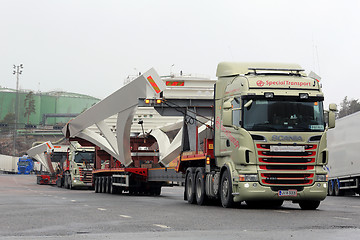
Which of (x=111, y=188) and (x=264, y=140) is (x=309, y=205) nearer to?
(x=264, y=140)

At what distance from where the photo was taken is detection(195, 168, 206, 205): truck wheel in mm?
21328

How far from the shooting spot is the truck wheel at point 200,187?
21.3 metres

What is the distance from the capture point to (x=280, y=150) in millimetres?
18250

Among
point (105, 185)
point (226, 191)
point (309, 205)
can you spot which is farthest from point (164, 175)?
point (309, 205)

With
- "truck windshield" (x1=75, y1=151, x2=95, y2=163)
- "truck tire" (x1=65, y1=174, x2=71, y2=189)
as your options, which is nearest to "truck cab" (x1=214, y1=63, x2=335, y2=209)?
"truck windshield" (x1=75, y1=151, x2=95, y2=163)

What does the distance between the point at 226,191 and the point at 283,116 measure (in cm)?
263

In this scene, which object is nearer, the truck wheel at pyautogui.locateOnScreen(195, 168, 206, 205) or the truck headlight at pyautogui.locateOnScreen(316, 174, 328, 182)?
the truck headlight at pyautogui.locateOnScreen(316, 174, 328, 182)

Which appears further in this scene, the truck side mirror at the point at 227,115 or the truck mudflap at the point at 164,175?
the truck mudflap at the point at 164,175

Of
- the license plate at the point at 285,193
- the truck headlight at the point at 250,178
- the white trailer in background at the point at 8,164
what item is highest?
the white trailer in background at the point at 8,164

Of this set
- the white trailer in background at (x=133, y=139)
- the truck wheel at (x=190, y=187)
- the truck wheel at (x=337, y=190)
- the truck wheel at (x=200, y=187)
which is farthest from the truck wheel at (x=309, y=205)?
the truck wheel at (x=337, y=190)

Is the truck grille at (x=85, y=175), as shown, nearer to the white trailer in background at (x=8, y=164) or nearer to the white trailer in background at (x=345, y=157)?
the white trailer in background at (x=345, y=157)

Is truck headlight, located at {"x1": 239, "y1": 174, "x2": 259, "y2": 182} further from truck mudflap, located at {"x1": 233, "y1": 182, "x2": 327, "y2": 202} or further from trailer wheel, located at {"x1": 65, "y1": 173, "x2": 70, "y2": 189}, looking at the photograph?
trailer wheel, located at {"x1": 65, "y1": 173, "x2": 70, "y2": 189}

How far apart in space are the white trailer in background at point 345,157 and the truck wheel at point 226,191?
542 inches

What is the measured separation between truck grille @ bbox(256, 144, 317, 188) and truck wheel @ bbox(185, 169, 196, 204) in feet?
14.5
